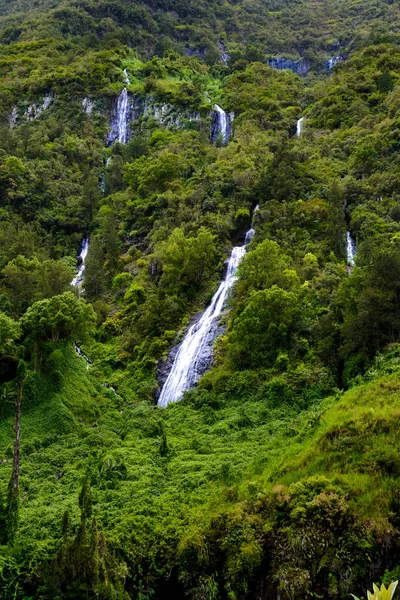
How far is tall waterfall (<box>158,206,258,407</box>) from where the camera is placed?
26234 mm

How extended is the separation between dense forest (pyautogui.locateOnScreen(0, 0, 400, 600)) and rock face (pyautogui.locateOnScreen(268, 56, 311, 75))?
17.5 m

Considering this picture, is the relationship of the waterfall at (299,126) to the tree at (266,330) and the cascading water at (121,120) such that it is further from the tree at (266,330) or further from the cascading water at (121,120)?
the tree at (266,330)

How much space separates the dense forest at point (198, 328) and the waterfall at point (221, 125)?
432mm

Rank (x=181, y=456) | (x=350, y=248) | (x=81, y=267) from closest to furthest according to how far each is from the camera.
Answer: (x=181, y=456) < (x=350, y=248) < (x=81, y=267)

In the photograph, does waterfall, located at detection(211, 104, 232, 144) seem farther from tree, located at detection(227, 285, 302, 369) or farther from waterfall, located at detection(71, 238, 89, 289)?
tree, located at detection(227, 285, 302, 369)

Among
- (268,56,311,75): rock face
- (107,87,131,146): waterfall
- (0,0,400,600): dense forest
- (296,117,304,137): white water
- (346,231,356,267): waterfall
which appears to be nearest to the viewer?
(0,0,400,600): dense forest

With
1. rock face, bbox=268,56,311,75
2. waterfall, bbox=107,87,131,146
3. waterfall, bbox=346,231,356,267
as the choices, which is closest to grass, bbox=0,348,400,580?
waterfall, bbox=346,231,356,267

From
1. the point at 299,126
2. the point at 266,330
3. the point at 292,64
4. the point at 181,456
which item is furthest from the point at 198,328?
the point at 292,64

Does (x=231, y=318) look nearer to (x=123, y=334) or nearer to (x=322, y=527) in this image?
(x=123, y=334)

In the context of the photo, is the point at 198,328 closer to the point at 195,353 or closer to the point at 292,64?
the point at 195,353

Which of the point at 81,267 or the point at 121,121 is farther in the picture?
the point at 121,121

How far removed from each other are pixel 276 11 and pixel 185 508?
135700 millimetres

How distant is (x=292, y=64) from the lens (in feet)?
306

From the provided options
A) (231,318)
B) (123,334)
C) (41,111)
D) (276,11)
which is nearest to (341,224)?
(231,318)
